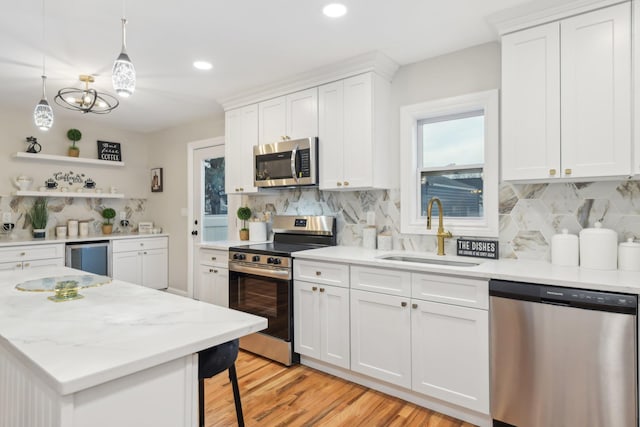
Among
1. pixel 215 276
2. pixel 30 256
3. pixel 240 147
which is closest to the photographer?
pixel 215 276

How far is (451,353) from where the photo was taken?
2.18 metres

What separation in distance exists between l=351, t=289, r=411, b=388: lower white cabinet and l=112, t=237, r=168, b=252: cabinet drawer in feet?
12.0

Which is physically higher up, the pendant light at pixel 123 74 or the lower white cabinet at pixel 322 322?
the pendant light at pixel 123 74

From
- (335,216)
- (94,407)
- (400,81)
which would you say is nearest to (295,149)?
(335,216)

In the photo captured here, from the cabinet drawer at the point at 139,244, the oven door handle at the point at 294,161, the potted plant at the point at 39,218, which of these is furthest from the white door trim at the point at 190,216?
the oven door handle at the point at 294,161

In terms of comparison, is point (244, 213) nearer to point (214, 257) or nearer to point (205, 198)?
point (214, 257)

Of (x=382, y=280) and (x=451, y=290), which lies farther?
(x=382, y=280)

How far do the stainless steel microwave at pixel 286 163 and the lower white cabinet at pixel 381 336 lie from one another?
117 centimetres

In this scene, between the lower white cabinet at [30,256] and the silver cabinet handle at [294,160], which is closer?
the silver cabinet handle at [294,160]

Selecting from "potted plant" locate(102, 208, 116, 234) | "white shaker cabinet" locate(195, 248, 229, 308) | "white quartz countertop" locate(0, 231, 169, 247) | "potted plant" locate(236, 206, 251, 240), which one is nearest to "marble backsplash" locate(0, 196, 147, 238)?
"white quartz countertop" locate(0, 231, 169, 247)

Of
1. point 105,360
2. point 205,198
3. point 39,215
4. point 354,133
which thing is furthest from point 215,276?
point 39,215

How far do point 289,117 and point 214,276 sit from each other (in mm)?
1691

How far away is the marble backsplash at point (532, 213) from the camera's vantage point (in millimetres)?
2199

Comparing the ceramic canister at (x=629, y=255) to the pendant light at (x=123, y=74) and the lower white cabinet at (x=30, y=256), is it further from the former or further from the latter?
the lower white cabinet at (x=30, y=256)
